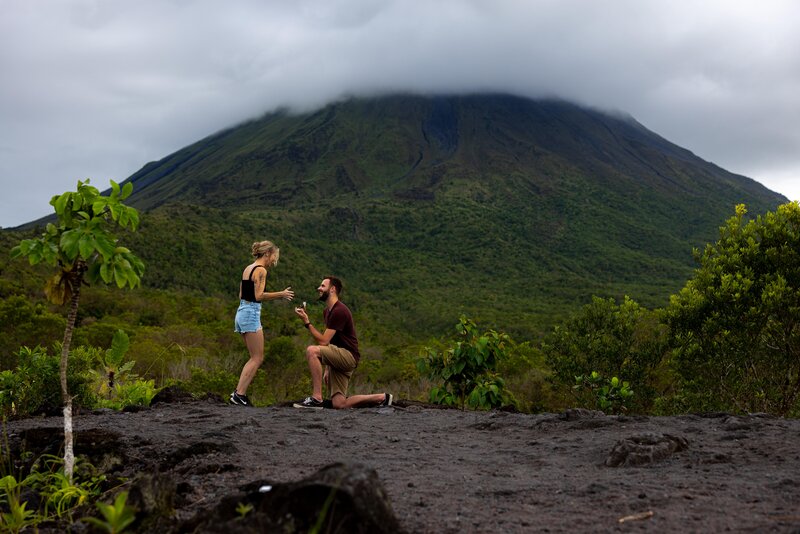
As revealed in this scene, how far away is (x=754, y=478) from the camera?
3527mm

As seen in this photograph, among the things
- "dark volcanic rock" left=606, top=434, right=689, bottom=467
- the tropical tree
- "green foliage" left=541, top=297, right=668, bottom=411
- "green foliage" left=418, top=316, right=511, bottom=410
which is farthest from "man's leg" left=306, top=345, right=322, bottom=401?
"green foliage" left=541, top=297, right=668, bottom=411

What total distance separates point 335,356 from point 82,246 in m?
3.70

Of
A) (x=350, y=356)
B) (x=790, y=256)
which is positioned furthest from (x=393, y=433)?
(x=790, y=256)

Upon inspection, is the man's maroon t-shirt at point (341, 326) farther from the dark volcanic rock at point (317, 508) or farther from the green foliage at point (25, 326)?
the green foliage at point (25, 326)

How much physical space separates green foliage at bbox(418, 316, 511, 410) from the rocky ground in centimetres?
101

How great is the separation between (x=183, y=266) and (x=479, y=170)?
270 ft

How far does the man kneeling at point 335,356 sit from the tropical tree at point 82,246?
3.16 m

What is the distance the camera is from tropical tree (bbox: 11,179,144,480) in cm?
347

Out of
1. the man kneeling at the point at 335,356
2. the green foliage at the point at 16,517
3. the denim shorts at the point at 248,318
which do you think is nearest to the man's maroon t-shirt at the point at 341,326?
the man kneeling at the point at 335,356

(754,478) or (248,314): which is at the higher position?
(248,314)

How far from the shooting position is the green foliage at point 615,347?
9719 mm

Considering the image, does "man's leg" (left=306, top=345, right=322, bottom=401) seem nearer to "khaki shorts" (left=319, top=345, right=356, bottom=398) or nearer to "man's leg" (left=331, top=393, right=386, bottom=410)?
"khaki shorts" (left=319, top=345, right=356, bottom=398)

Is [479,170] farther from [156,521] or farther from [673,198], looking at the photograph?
[156,521]

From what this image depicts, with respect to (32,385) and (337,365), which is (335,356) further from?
(32,385)
